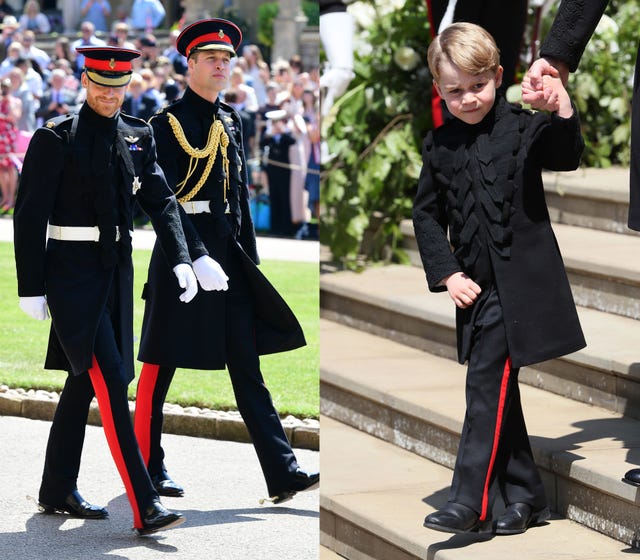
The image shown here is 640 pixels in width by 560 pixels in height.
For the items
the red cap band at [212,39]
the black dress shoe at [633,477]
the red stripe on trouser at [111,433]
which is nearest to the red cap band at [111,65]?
the red cap band at [212,39]

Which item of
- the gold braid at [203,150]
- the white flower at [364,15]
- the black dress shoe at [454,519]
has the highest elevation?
the white flower at [364,15]

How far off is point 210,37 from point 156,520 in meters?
1.25

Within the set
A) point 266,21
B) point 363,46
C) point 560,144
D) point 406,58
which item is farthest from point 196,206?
point 363,46

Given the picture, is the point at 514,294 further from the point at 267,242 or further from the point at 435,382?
the point at 435,382

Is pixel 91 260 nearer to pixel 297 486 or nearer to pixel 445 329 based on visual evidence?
pixel 297 486

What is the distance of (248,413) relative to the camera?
388 cm

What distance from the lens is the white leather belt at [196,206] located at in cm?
404

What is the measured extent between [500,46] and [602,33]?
2288 mm

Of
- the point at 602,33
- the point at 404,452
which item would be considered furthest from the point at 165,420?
the point at 602,33

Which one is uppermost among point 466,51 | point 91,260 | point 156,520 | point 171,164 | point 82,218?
point 466,51

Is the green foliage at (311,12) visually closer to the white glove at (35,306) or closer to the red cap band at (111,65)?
the red cap band at (111,65)

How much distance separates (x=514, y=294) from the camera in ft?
12.5

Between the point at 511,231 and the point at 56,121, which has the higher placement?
the point at 56,121

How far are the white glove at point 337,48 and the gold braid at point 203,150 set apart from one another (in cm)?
177
